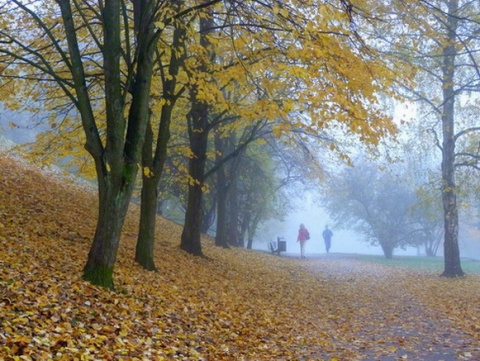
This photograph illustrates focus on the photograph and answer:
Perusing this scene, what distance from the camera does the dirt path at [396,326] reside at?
22.4ft

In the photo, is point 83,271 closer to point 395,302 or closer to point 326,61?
point 326,61

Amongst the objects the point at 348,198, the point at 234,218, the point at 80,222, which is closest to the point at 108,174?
the point at 80,222

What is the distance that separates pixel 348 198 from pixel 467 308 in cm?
2964

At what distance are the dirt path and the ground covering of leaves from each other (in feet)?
0.08

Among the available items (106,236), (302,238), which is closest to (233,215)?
(302,238)

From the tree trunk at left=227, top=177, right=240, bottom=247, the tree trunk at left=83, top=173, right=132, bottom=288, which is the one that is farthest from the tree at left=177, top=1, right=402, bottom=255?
the tree trunk at left=227, top=177, right=240, bottom=247

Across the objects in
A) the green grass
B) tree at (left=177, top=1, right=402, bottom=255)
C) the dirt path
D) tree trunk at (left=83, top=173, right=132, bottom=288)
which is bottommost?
the dirt path

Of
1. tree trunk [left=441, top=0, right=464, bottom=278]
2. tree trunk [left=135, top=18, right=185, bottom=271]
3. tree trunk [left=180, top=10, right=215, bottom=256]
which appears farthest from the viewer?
tree trunk [left=441, top=0, right=464, bottom=278]

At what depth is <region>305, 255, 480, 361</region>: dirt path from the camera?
269 inches

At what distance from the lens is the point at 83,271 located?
300 inches

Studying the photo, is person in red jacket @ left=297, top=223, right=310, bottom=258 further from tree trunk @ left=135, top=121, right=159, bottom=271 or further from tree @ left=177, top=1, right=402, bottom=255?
tree @ left=177, top=1, right=402, bottom=255

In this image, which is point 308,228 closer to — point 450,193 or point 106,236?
point 450,193

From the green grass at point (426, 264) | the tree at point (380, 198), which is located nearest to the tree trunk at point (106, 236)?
the green grass at point (426, 264)

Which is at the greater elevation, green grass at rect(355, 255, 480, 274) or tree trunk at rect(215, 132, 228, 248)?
tree trunk at rect(215, 132, 228, 248)
